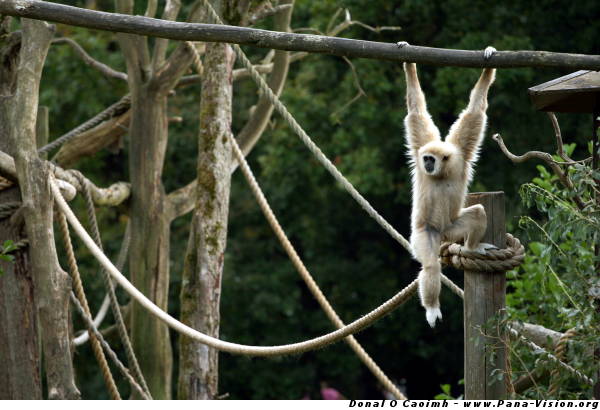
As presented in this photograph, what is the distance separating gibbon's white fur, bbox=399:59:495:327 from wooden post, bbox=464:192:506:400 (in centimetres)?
32

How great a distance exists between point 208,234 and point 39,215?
118cm

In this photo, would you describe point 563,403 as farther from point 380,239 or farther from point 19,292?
point 380,239

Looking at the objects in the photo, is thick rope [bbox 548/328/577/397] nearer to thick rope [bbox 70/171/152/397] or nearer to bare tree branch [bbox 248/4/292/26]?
thick rope [bbox 70/171/152/397]

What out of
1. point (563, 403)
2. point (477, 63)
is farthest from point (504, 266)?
point (477, 63)

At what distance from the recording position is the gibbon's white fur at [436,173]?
384cm

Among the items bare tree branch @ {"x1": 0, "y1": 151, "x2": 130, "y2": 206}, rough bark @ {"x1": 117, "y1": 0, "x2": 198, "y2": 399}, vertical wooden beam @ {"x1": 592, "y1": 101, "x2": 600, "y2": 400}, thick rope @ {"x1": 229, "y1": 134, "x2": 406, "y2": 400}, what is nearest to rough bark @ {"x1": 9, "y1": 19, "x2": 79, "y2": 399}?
bare tree branch @ {"x1": 0, "y1": 151, "x2": 130, "y2": 206}

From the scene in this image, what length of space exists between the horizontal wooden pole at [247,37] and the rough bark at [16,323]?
2067 mm

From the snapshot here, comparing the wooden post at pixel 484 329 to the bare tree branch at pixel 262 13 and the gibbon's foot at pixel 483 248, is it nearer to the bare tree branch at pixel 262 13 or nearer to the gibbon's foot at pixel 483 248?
the gibbon's foot at pixel 483 248

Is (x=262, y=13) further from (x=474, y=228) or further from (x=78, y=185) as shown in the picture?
(x=474, y=228)

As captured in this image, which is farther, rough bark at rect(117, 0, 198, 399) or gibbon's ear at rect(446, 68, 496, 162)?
rough bark at rect(117, 0, 198, 399)

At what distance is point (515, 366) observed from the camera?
496 centimetres

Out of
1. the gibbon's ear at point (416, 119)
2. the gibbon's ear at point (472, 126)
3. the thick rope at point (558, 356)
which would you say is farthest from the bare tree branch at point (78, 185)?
the thick rope at point (558, 356)

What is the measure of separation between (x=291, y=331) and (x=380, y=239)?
7.11 feet

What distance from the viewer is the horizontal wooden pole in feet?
10.4
